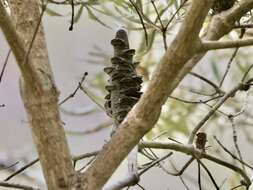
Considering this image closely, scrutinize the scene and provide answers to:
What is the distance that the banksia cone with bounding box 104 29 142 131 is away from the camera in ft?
1.58

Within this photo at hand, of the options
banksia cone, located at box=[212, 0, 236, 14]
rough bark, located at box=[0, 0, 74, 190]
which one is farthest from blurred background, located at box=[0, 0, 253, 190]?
rough bark, located at box=[0, 0, 74, 190]

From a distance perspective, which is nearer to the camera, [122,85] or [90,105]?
[122,85]

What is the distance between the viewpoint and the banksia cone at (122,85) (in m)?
0.48

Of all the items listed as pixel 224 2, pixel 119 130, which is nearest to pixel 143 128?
pixel 119 130

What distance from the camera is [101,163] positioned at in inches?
15.5

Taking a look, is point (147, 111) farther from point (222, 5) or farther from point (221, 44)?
point (222, 5)

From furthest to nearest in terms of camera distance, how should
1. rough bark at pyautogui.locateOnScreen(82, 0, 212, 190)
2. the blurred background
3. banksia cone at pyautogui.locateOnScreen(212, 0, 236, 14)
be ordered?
the blurred background → banksia cone at pyautogui.locateOnScreen(212, 0, 236, 14) → rough bark at pyautogui.locateOnScreen(82, 0, 212, 190)

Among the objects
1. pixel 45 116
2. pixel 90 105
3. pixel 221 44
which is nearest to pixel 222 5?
pixel 221 44

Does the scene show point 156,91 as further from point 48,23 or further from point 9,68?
point 48,23

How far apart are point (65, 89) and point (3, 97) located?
4.1 inches

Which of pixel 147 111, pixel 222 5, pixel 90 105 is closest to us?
pixel 147 111

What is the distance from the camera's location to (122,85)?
483 millimetres

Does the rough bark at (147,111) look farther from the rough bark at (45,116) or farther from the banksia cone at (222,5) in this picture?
the banksia cone at (222,5)

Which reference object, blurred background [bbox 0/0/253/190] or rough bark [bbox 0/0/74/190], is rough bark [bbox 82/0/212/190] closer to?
rough bark [bbox 0/0/74/190]
